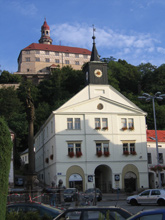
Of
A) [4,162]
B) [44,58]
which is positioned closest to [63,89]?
[44,58]

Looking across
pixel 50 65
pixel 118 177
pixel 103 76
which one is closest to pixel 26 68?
pixel 50 65

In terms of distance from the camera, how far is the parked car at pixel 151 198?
24812 mm

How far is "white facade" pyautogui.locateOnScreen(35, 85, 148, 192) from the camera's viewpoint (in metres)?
41.2

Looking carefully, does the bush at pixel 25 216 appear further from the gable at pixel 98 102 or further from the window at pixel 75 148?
the gable at pixel 98 102

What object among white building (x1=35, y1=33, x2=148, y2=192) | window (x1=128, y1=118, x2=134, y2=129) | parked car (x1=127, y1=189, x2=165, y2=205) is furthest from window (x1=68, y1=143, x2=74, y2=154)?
parked car (x1=127, y1=189, x2=165, y2=205)

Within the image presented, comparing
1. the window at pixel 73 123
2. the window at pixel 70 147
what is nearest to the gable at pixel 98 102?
the window at pixel 73 123

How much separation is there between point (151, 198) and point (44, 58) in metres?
106

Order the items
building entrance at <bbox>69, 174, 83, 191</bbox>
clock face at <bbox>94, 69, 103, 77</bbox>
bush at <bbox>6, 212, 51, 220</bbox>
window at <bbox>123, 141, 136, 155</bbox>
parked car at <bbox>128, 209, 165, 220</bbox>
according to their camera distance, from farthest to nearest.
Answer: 1. clock face at <bbox>94, 69, 103, 77</bbox>
2. window at <bbox>123, 141, 136, 155</bbox>
3. building entrance at <bbox>69, 174, 83, 191</bbox>
4. bush at <bbox>6, 212, 51, 220</bbox>
5. parked car at <bbox>128, 209, 165, 220</bbox>

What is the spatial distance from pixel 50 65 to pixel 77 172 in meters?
87.3

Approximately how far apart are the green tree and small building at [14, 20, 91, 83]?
10522cm

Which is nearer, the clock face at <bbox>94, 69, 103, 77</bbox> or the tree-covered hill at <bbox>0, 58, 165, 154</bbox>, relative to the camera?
the clock face at <bbox>94, 69, 103, 77</bbox>

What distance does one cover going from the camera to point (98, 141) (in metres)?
42.7

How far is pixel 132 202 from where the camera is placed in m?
26.0

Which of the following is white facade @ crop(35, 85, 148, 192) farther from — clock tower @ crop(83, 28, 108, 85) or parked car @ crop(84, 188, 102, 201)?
parked car @ crop(84, 188, 102, 201)
